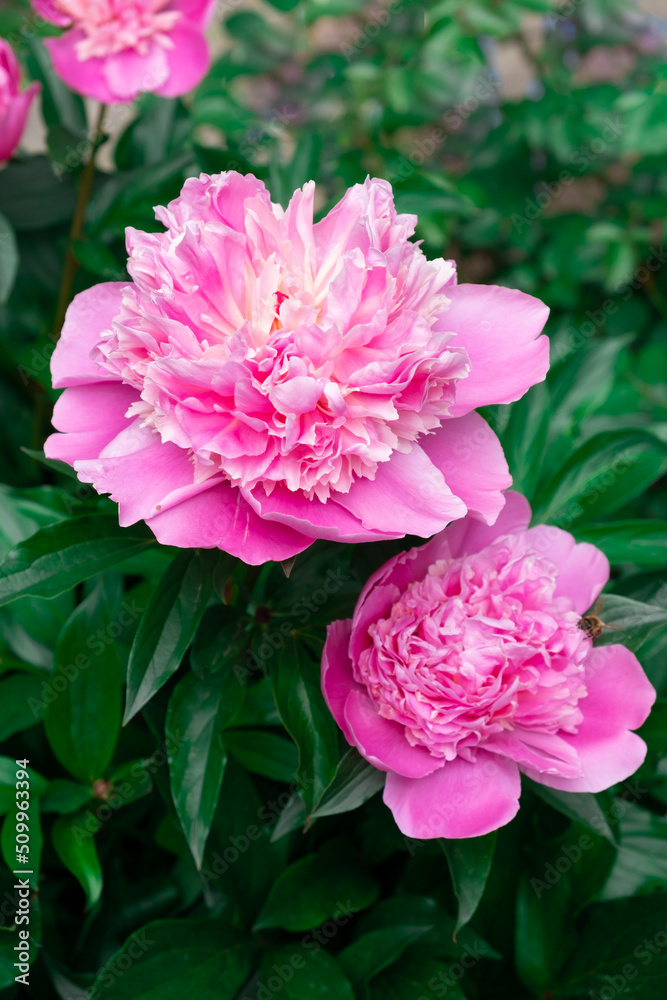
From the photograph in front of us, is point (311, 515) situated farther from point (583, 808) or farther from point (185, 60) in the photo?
point (185, 60)

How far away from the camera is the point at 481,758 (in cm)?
46

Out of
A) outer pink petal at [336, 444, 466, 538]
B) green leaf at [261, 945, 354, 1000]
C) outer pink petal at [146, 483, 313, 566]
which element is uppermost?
outer pink petal at [336, 444, 466, 538]

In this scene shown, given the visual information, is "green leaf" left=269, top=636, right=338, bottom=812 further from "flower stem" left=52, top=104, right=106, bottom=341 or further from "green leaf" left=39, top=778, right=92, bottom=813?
"flower stem" left=52, top=104, right=106, bottom=341

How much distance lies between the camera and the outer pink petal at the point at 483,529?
50 cm

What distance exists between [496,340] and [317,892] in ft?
1.41

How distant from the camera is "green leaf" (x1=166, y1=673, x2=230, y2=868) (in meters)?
0.49

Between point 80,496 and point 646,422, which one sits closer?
point 80,496

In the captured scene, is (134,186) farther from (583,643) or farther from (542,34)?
(542,34)

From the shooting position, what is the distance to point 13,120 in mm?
765

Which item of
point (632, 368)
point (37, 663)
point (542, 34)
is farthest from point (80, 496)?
point (542, 34)

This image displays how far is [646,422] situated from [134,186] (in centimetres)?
60

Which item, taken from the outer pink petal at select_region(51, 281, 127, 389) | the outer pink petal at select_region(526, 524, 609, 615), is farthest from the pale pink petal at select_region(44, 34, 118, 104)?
the outer pink petal at select_region(526, 524, 609, 615)

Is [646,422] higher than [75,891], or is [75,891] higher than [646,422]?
[646,422]

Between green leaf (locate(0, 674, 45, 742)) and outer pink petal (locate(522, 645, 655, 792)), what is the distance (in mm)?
404
